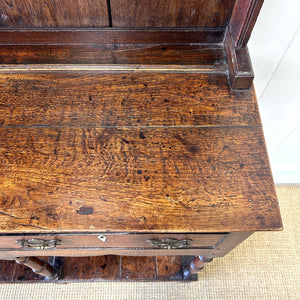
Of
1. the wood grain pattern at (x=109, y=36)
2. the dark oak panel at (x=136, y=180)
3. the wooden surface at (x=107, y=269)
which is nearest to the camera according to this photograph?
the dark oak panel at (x=136, y=180)

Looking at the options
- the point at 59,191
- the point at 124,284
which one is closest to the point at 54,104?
the point at 59,191

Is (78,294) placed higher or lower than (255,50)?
lower

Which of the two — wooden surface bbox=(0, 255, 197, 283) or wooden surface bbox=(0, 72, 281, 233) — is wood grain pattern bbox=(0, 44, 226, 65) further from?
wooden surface bbox=(0, 255, 197, 283)

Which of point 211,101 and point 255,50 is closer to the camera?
point 211,101

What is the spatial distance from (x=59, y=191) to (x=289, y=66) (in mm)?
682

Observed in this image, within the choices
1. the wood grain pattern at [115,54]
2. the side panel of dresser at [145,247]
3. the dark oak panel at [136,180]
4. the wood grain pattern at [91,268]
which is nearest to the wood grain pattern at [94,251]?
the side panel of dresser at [145,247]

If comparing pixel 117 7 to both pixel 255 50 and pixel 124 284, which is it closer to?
pixel 255 50

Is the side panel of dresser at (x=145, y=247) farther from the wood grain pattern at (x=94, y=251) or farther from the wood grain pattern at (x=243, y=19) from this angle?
the wood grain pattern at (x=243, y=19)

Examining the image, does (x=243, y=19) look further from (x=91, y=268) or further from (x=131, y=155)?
(x=91, y=268)

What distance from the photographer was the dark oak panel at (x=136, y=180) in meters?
0.57

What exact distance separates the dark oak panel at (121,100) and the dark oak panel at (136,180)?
0.08 feet

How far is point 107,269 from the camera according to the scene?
1.14 meters

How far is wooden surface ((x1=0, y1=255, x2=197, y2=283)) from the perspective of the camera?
44.6 inches

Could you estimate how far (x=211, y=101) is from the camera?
2.23ft
